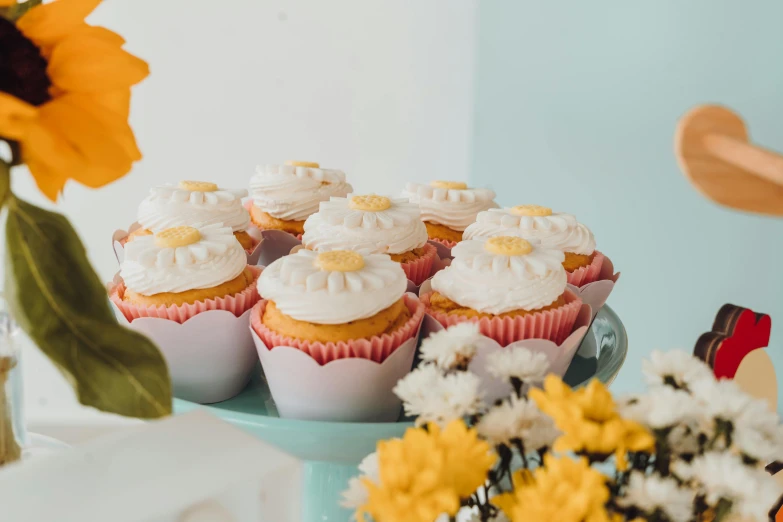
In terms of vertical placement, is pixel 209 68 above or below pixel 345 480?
above

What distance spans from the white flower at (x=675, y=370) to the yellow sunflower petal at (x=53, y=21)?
47cm

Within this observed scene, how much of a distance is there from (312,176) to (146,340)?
1272 millimetres

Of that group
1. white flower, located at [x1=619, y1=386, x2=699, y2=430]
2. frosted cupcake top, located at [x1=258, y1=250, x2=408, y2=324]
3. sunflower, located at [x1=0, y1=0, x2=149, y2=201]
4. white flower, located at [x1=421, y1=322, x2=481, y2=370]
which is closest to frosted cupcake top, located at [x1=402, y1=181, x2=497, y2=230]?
frosted cupcake top, located at [x1=258, y1=250, x2=408, y2=324]

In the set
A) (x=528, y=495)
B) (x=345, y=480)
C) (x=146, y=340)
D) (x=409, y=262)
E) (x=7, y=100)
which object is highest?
(x=7, y=100)

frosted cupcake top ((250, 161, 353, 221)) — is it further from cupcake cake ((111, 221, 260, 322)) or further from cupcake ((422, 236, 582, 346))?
cupcake ((422, 236, 582, 346))

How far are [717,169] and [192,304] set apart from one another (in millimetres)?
850

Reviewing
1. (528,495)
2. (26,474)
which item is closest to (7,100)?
(26,474)

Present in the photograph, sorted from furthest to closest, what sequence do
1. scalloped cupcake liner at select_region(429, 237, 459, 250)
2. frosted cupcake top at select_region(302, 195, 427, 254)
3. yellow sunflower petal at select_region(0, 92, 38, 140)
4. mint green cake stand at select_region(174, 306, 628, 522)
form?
1. scalloped cupcake liner at select_region(429, 237, 459, 250)
2. frosted cupcake top at select_region(302, 195, 427, 254)
3. mint green cake stand at select_region(174, 306, 628, 522)
4. yellow sunflower petal at select_region(0, 92, 38, 140)

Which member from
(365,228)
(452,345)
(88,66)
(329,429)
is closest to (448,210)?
(365,228)

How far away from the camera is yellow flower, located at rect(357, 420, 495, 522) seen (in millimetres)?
420

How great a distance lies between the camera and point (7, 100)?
1.04ft

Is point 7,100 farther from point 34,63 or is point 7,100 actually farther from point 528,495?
point 528,495

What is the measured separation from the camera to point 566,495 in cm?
43

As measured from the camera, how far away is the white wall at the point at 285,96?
231 cm
